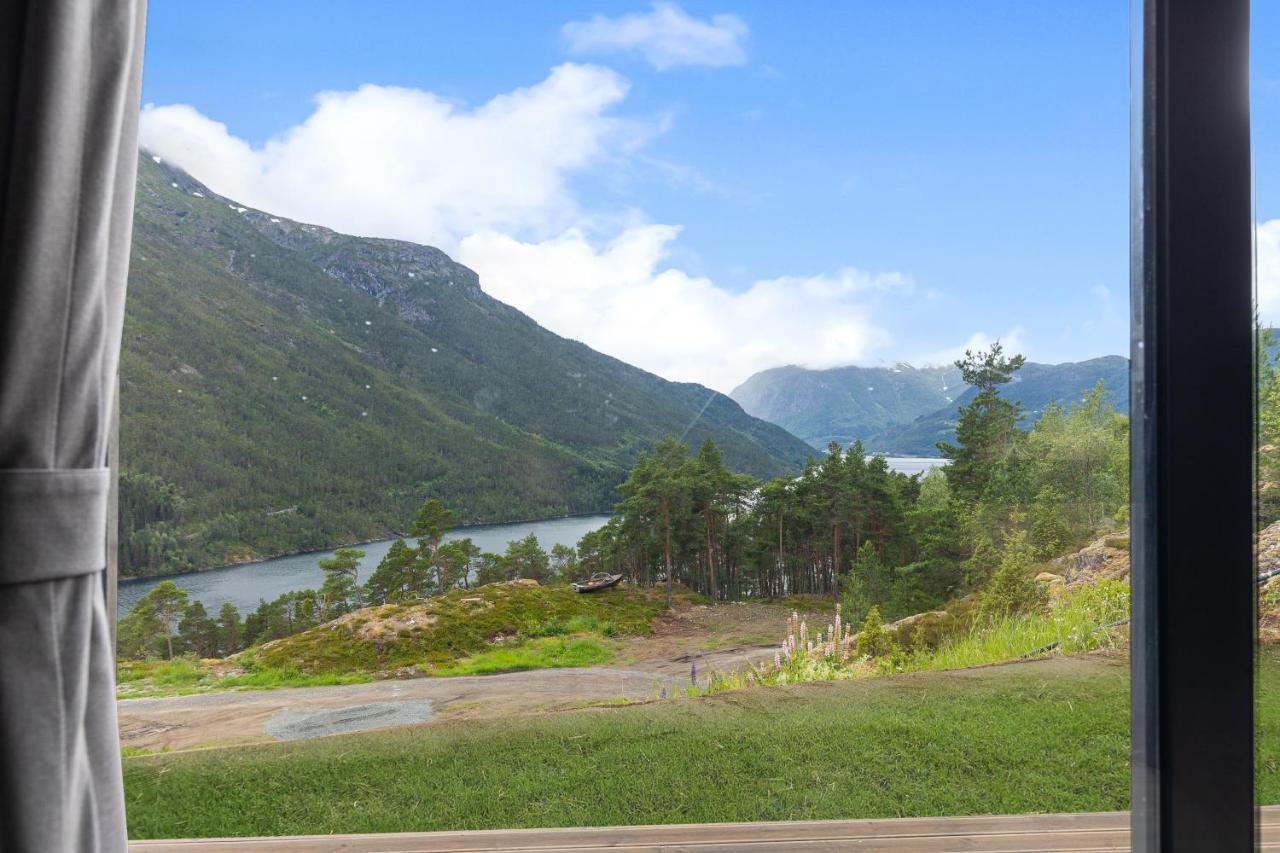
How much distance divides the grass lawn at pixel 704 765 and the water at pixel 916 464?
49 centimetres

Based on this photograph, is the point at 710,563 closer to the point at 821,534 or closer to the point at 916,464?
the point at 821,534

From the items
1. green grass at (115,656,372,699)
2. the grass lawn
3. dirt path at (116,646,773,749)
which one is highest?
green grass at (115,656,372,699)

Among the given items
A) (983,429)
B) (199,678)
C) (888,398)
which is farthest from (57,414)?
(983,429)

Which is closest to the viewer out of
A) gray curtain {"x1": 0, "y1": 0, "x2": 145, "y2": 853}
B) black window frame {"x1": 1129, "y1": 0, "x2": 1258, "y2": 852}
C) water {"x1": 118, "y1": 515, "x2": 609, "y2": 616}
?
gray curtain {"x1": 0, "y1": 0, "x2": 145, "y2": 853}

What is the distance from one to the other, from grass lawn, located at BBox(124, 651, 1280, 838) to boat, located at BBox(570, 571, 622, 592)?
0.94 ft

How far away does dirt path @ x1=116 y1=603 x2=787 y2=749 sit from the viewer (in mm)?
1561

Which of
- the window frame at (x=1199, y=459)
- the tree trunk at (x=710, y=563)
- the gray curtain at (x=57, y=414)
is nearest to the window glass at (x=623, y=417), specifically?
the tree trunk at (x=710, y=563)

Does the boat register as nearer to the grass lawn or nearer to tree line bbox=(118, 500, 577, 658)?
tree line bbox=(118, 500, 577, 658)

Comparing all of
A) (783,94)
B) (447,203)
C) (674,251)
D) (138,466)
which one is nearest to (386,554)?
(138,466)

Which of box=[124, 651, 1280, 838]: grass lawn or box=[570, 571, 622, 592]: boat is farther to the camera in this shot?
box=[570, 571, 622, 592]: boat

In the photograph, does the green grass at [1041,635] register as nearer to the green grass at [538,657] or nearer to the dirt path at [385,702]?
the dirt path at [385,702]

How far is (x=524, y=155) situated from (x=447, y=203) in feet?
0.79

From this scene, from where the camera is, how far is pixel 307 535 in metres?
1.67

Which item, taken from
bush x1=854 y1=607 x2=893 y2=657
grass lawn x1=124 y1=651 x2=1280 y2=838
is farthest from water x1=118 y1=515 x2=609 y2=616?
bush x1=854 y1=607 x2=893 y2=657
